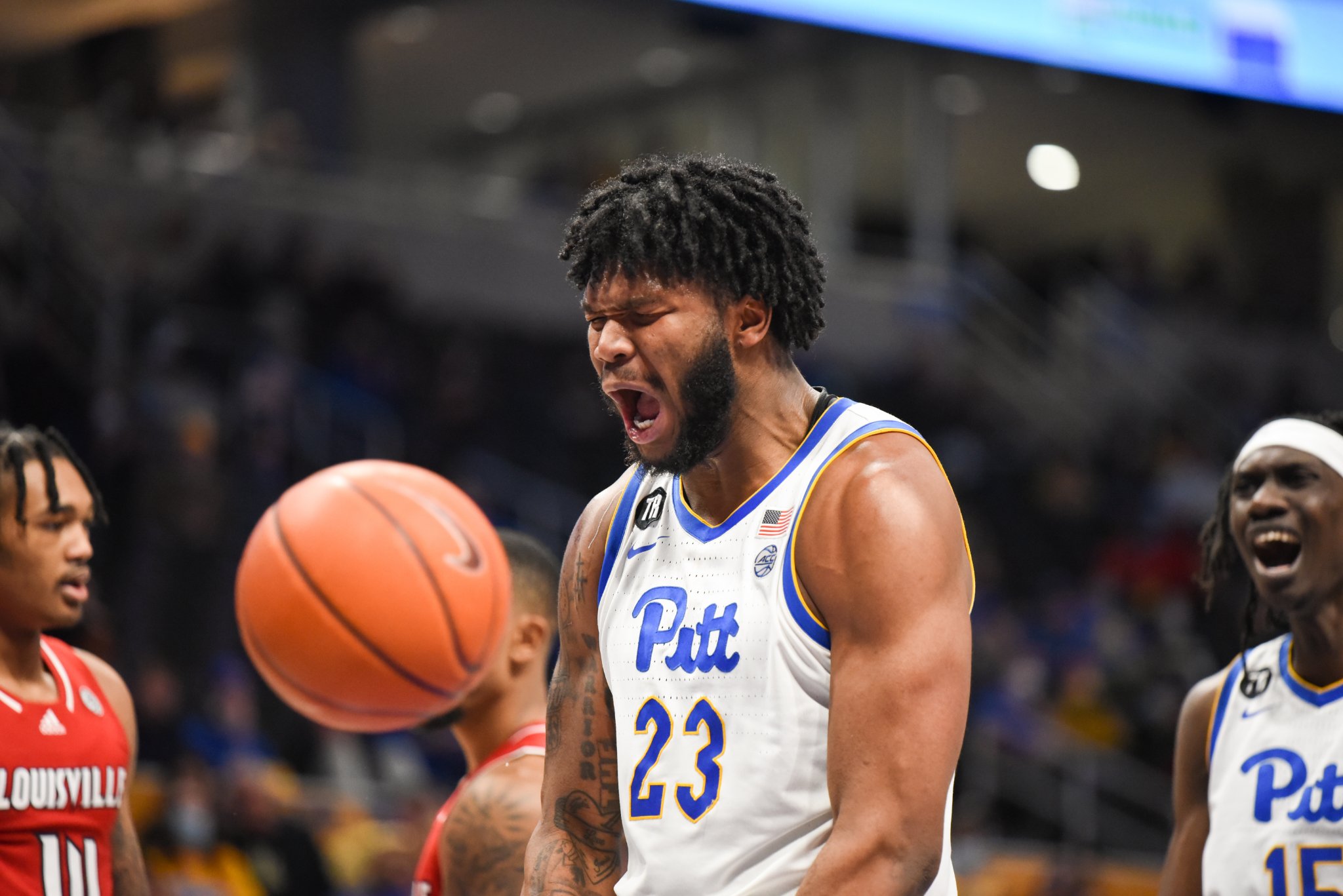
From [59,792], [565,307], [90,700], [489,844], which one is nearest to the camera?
[489,844]

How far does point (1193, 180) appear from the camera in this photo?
19609 millimetres

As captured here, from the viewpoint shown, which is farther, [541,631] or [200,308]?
[200,308]

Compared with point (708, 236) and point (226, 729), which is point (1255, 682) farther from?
point (226, 729)

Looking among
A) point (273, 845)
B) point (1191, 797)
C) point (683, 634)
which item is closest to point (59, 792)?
point (683, 634)

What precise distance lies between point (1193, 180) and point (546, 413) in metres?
10.3

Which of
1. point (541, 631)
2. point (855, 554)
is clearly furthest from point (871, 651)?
point (541, 631)

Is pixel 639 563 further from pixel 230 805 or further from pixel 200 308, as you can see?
pixel 200 308

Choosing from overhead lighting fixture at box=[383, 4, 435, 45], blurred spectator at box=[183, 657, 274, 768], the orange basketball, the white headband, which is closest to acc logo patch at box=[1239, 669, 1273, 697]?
the white headband

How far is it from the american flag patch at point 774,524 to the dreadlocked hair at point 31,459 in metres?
2.05

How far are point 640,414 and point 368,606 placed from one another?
1.18 metres

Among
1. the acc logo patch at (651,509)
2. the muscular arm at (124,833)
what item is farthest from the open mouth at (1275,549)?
the muscular arm at (124,833)

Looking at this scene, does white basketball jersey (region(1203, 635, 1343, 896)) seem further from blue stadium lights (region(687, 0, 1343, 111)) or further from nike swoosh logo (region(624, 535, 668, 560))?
blue stadium lights (region(687, 0, 1343, 111))

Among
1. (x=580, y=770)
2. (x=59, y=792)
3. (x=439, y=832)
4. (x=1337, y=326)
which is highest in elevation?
(x=1337, y=326)

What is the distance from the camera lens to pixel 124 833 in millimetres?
3947
